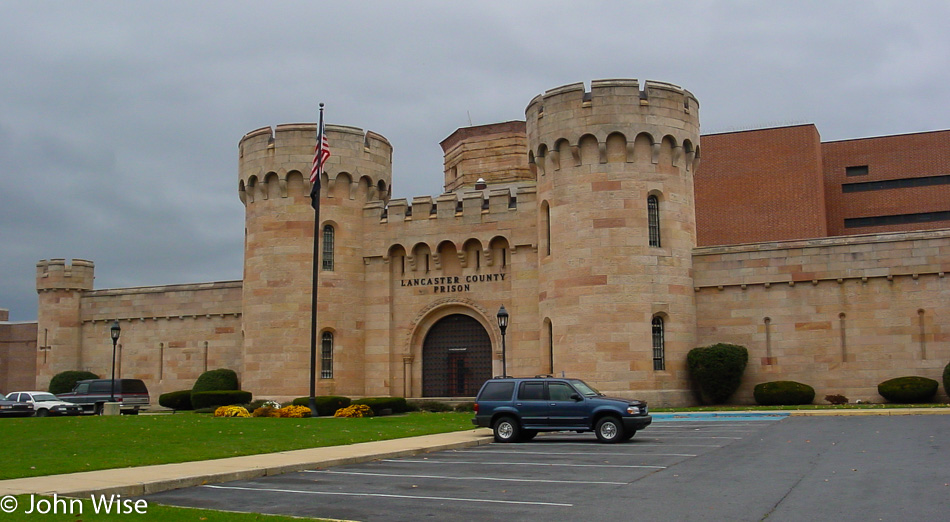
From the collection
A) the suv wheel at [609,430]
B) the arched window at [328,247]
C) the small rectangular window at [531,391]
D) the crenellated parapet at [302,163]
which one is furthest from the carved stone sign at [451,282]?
the suv wheel at [609,430]

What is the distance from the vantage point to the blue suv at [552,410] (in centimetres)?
2212

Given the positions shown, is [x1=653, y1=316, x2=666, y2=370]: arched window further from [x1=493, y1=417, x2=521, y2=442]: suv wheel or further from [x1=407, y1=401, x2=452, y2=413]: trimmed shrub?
[x1=493, y1=417, x2=521, y2=442]: suv wheel

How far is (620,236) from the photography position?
1411 inches

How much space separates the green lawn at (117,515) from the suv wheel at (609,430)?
12322 mm

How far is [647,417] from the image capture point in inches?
875

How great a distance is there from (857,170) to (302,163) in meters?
46.8

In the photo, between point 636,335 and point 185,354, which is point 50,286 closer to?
point 185,354

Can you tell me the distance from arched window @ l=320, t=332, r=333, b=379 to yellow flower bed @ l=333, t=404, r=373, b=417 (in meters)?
7.27

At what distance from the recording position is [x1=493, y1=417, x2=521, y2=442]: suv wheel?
923 inches

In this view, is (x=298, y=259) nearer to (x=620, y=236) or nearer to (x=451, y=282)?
(x=451, y=282)

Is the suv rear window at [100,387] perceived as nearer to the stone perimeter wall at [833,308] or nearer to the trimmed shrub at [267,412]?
the trimmed shrub at [267,412]

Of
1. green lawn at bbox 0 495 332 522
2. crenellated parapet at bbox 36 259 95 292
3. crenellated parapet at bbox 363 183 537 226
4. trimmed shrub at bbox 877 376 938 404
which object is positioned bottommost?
green lawn at bbox 0 495 332 522

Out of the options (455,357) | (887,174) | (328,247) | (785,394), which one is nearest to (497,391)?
(785,394)

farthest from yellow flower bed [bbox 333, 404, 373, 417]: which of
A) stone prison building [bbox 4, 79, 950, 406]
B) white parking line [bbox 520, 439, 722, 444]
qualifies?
white parking line [bbox 520, 439, 722, 444]
